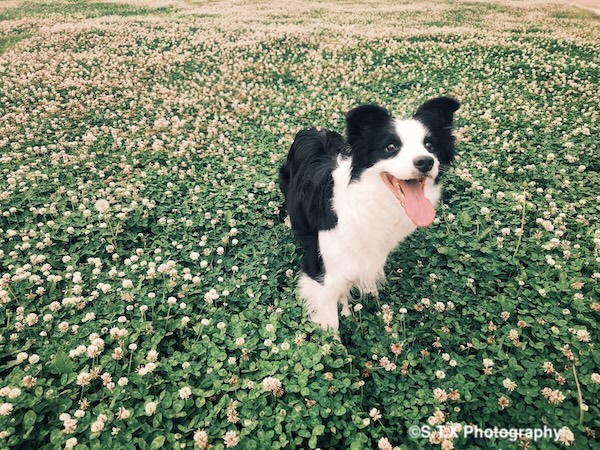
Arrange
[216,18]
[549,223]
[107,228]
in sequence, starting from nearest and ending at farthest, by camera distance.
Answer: [549,223] < [107,228] < [216,18]

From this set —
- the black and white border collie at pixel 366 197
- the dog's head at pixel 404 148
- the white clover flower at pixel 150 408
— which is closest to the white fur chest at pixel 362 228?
the black and white border collie at pixel 366 197

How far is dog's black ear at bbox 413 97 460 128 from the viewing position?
3.52 m

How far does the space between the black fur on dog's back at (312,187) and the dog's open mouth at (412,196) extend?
29.1 inches

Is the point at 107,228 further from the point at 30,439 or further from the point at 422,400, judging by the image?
the point at 422,400

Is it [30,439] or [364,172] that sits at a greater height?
[364,172]

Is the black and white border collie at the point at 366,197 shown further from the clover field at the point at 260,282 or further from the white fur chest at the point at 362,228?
the clover field at the point at 260,282

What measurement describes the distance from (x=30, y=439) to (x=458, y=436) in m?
3.19

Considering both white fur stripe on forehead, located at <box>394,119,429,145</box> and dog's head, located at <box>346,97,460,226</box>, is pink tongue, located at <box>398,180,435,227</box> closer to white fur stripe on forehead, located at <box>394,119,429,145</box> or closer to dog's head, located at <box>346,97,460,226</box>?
dog's head, located at <box>346,97,460,226</box>

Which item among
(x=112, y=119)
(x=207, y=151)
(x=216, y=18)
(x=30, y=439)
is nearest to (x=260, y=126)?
(x=207, y=151)

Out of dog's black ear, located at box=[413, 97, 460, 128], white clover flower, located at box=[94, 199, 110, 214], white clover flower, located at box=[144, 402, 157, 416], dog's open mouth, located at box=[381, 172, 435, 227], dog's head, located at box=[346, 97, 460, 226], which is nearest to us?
white clover flower, located at box=[144, 402, 157, 416]

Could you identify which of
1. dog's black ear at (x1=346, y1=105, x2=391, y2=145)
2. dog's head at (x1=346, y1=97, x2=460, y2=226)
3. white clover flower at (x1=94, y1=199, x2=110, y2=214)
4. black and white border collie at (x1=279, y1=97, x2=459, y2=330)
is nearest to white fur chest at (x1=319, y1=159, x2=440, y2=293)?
black and white border collie at (x1=279, y1=97, x2=459, y2=330)

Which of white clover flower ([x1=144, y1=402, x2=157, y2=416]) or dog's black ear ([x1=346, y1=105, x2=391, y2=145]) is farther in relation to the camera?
dog's black ear ([x1=346, y1=105, x2=391, y2=145])

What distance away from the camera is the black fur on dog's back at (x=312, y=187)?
414cm

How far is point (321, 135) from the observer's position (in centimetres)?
507
